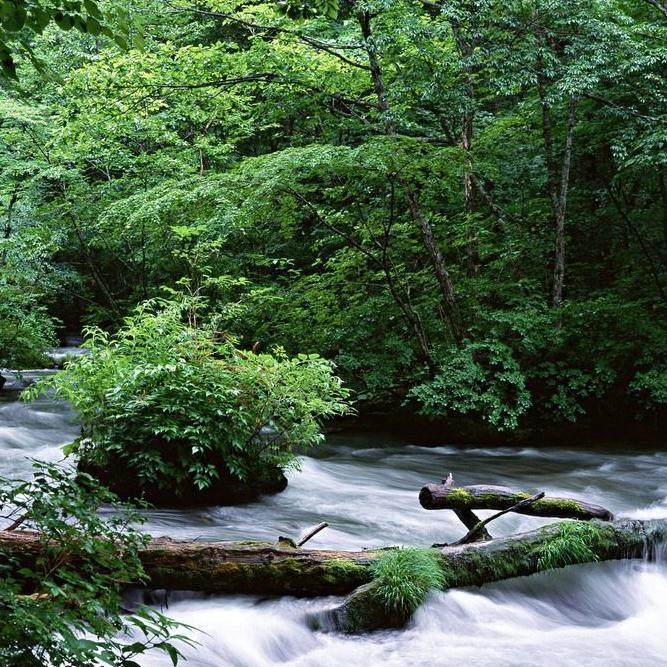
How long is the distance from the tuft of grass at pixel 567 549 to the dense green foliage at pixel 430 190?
5850mm

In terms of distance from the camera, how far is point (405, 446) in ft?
39.6

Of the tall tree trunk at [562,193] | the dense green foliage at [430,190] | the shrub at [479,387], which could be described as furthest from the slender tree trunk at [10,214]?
the tall tree trunk at [562,193]

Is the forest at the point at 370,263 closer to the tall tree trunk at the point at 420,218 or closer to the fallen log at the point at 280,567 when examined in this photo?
the tall tree trunk at the point at 420,218

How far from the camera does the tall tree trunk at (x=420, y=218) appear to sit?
11.5m

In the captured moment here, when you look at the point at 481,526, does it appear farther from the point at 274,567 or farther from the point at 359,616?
the point at 274,567

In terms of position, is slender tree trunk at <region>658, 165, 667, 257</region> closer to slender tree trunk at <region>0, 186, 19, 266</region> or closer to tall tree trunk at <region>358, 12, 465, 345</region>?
tall tree trunk at <region>358, 12, 465, 345</region>

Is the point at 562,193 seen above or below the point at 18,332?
above

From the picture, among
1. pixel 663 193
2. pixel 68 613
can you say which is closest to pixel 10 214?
pixel 663 193

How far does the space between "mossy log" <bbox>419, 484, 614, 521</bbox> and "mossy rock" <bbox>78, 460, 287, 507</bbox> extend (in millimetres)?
2511

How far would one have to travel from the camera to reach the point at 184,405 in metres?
7.21

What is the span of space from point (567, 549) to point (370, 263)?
27.4ft

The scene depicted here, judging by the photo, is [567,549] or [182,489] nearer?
[567,549]

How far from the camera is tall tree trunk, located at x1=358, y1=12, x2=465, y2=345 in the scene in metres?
11.5

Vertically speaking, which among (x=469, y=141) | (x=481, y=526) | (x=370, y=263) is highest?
(x=469, y=141)
